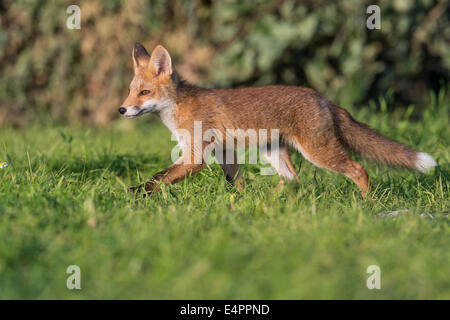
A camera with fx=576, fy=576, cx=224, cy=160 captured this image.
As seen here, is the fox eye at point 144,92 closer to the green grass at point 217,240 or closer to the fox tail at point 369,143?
the green grass at point 217,240

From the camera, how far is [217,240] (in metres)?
3.01

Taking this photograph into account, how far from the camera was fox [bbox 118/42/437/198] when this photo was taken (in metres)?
4.70

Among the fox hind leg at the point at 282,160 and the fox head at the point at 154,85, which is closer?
the fox head at the point at 154,85

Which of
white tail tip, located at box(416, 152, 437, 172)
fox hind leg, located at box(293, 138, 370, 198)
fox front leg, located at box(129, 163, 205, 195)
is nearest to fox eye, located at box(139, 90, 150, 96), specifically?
fox front leg, located at box(129, 163, 205, 195)

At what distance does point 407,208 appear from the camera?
4.19 meters

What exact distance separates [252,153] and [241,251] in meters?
2.85

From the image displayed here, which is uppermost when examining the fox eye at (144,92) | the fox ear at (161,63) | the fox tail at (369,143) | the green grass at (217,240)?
the fox ear at (161,63)

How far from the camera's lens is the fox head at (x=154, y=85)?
467 cm

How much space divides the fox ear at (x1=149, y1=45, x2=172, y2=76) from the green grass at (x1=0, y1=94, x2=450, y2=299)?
0.90 metres

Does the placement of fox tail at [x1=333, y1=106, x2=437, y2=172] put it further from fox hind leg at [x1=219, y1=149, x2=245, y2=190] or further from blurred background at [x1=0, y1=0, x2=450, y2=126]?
blurred background at [x1=0, y1=0, x2=450, y2=126]

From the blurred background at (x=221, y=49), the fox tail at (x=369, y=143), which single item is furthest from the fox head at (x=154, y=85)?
the blurred background at (x=221, y=49)

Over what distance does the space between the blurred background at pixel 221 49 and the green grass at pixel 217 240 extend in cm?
322
